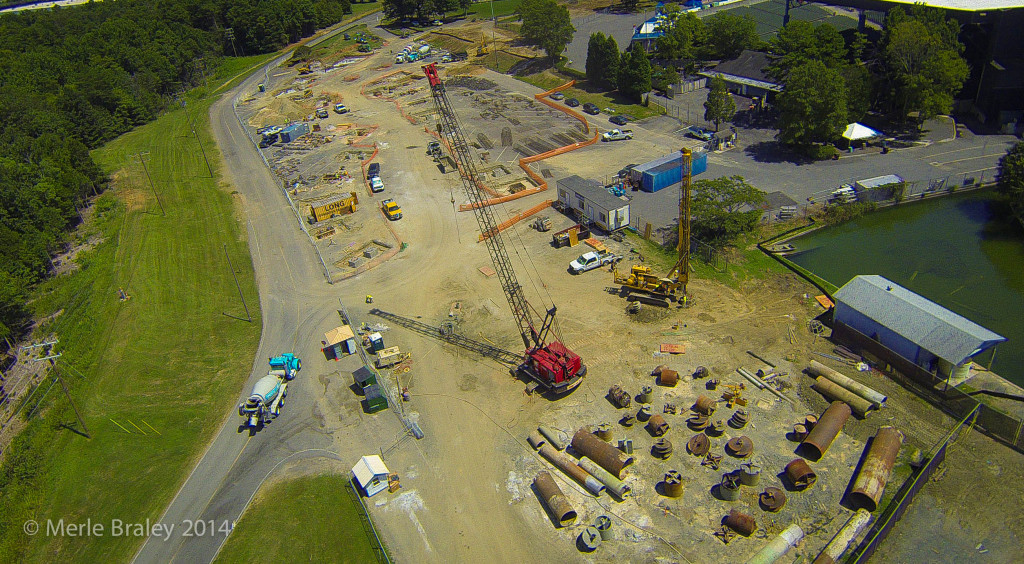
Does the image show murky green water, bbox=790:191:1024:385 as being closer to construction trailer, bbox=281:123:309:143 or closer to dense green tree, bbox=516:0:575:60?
dense green tree, bbox=516:0:575:60

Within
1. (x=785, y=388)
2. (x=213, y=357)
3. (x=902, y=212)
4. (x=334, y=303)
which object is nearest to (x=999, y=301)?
(x=902, y=212)

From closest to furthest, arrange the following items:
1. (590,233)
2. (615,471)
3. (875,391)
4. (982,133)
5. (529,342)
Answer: (615,471) → (875,391) → (529,342) → (590,233) → (982,133)

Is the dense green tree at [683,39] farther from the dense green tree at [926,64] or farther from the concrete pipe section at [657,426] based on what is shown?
the concrete pipe section at [657,426]

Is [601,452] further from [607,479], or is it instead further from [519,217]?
[519,217]

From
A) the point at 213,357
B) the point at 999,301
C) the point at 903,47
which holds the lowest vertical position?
the point at 999,301

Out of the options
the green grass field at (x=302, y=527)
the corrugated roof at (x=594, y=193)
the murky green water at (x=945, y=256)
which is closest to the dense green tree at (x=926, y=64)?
the murky green water at (x=945, y=256)

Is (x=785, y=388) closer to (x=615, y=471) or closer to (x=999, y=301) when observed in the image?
(x=615, y=471)

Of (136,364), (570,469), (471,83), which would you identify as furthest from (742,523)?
(471,83)
